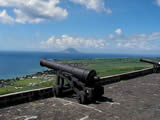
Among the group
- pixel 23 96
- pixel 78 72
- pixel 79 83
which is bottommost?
pixel 23 96

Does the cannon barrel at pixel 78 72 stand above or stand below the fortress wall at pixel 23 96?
above

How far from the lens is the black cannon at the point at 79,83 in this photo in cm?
578

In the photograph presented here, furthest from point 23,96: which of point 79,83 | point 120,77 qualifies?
point 120,77

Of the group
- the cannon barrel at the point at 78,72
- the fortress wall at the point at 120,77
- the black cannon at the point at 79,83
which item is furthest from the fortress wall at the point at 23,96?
the fortress wall at the point at 120,77

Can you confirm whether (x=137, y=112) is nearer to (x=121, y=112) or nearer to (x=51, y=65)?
(x=121, y=112)

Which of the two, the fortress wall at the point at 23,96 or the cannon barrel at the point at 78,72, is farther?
the cannon barrel at the point at 78,72

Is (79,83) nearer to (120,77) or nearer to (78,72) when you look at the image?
(78,72)

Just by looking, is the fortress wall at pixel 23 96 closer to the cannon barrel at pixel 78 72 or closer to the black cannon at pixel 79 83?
the black cannon at pixel 79 83

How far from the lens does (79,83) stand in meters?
6.06

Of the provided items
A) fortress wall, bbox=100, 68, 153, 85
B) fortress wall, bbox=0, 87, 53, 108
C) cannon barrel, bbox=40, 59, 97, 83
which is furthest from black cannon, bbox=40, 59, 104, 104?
fortress wall, bbox=100, 68, 153, 85

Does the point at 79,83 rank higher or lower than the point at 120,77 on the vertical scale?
higher

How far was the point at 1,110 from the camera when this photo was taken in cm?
509

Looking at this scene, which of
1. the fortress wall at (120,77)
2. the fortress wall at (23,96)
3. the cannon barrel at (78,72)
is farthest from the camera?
the fortress wall at (120,77)

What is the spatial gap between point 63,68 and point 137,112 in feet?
10.9
